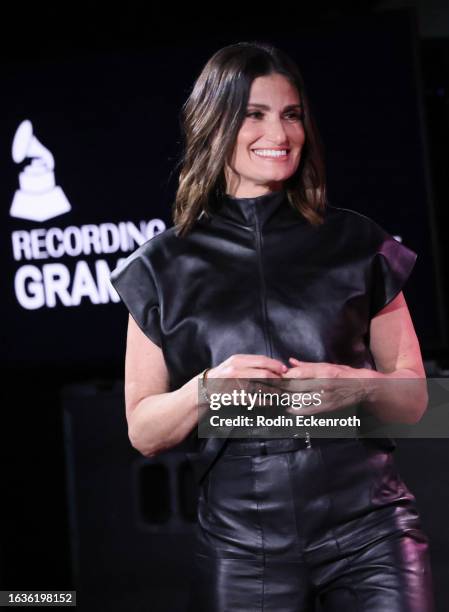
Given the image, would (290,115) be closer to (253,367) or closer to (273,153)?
(273,153)

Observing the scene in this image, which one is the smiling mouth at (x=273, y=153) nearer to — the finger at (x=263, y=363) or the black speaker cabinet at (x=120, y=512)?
the finger at (x=263, y=363)

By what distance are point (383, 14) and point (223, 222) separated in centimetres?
136

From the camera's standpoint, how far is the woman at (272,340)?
1.67 m

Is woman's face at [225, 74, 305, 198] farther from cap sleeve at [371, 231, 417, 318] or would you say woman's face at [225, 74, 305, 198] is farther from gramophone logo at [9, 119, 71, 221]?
gramophone logo at [9, 119, 71, 221]

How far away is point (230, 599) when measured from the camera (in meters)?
1.69

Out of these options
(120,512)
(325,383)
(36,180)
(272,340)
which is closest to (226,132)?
(272,340)

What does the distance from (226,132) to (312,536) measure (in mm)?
721

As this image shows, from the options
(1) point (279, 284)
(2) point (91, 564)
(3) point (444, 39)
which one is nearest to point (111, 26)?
(3) point (444, 39)

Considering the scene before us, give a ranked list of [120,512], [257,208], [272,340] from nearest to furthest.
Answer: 1. [272,340]
2. [257,208]
3. [120,512]

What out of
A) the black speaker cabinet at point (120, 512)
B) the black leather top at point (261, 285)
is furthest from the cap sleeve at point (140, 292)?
the black speaker cabinet at point (120, 512)

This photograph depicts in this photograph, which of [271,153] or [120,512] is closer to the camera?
[271,153]

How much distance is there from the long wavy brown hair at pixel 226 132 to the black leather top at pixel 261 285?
0.11 feet

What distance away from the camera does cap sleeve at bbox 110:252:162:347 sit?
1.87 meters

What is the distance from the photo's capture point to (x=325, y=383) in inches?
65.2
